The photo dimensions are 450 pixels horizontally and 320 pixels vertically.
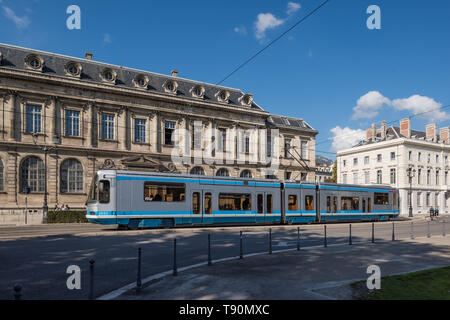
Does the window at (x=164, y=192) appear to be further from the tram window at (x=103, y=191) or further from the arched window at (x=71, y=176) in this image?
the arched window at (x=71, y=176)

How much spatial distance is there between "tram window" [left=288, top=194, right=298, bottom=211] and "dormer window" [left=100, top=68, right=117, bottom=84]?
71.6 ft

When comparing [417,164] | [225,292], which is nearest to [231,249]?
[225,292]

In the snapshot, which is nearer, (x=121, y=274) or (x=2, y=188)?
(x=121, y=274)

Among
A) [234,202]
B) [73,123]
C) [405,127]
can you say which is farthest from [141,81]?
[405,127]

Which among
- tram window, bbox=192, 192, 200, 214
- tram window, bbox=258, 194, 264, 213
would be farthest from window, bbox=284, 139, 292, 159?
tram window, bbox=192, 192, 200, 214

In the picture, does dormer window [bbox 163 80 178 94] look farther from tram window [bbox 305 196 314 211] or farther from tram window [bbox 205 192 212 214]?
tram window [bbox 305 196 314 211]

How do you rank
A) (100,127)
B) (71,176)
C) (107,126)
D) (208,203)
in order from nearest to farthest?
(208,203) → (71,176) → (100,127) → (107,126)

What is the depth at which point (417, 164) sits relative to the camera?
59.1m

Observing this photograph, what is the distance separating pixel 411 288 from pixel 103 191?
1677 cm

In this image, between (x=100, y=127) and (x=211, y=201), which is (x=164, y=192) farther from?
(x=100, y=127)

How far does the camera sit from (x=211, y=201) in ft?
77.2

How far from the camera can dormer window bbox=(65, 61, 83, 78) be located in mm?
33812

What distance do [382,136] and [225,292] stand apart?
63380mm

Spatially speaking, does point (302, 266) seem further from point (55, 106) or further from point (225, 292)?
point (55, 106)
